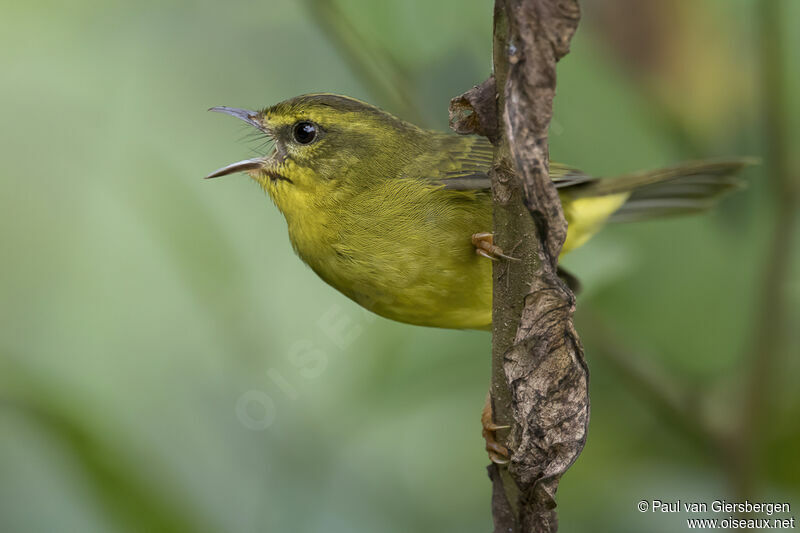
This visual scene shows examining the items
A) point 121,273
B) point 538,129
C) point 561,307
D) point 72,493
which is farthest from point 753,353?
point 121,273

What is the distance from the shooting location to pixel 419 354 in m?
3.47

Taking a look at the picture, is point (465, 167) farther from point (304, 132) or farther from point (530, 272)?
point (530, 272)

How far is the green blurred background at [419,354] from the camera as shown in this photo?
3.06 meters

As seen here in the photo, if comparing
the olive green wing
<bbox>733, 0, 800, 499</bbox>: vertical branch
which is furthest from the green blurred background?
the olive green wing

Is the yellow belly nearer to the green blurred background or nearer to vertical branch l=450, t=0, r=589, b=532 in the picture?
the green blurred background

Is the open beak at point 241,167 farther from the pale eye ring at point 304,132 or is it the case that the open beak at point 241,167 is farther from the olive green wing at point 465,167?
the olive green wing at point 465,167

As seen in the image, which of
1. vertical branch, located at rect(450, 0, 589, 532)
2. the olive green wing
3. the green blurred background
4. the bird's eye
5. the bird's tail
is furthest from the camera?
the bird's tail

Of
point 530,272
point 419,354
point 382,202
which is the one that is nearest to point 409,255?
point 382,202

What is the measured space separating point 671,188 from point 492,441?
1.97 metres

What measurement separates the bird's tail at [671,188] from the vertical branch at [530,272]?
2.09 meters

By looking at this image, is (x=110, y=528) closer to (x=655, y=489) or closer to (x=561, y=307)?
(x=561, y=307)

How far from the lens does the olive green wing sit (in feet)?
11.0

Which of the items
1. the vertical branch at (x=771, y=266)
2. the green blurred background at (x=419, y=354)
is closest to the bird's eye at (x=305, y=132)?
the green blurred background at (x=419, y=354)

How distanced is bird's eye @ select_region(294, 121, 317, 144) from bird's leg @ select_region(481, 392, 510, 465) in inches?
48.8
